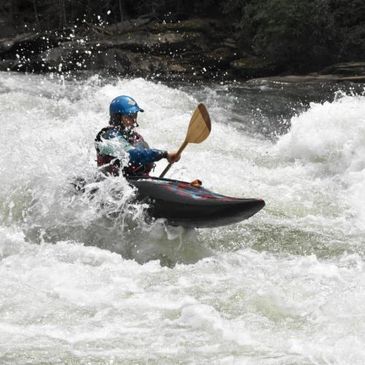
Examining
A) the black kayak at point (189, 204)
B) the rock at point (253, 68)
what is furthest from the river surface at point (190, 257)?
the rock at point (253, 68)

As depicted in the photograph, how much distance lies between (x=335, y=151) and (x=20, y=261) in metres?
4.75

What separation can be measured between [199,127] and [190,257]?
110 centimetres

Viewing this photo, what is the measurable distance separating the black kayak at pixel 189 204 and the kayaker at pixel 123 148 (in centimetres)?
16

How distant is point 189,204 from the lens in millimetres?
4977

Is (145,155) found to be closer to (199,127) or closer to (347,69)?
(199,127)

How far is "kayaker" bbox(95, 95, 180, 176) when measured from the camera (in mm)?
5219

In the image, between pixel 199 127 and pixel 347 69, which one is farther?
pixel 347 69

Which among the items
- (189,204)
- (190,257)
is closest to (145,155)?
(189,204)

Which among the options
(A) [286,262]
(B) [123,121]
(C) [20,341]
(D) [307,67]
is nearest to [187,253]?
(A) [286,262]

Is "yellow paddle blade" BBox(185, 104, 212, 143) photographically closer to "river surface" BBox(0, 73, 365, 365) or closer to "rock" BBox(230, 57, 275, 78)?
"river surface" BBox(0, 73, 365, 365)

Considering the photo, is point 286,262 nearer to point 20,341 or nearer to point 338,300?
point 338,300

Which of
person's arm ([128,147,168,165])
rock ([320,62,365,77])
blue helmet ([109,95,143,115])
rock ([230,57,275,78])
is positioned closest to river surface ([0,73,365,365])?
person's arm ([128,147,168,165])

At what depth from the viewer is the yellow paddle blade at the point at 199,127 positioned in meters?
5.35

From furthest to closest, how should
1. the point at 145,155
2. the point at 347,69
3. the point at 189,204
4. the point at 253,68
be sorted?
Result: 1. the point at 253,68
2. the point at 347,69
3. the point at 145,155
4. the point at 189,204
